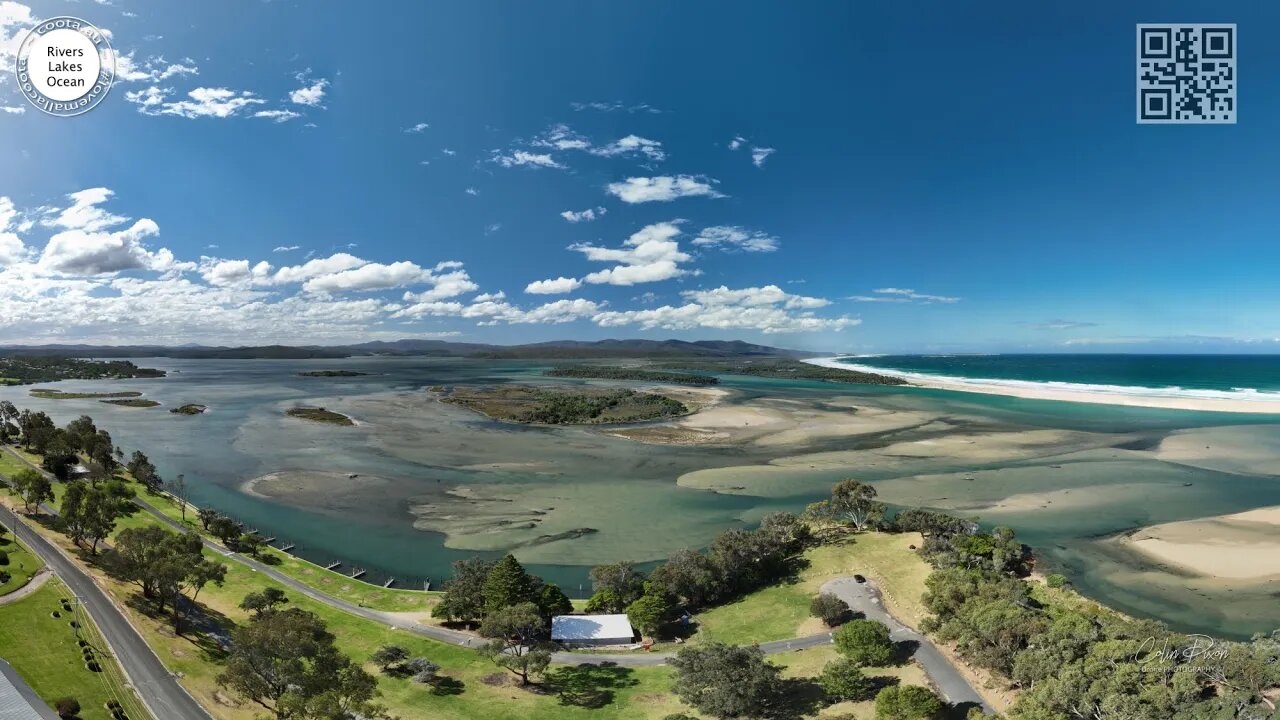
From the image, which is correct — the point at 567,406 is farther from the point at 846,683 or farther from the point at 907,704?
the point at 907,704

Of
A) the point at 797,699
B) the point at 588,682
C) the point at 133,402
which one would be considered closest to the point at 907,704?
the point at 797,699

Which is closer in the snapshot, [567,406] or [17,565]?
[17,565]

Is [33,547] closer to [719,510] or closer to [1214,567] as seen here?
[719,510]

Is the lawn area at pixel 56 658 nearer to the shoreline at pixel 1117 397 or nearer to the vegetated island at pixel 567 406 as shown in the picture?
the vegetated island at pixel 567 406

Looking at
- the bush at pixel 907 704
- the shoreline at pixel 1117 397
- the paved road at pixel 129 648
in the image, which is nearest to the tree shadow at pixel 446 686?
the paved road at pixel 129 648

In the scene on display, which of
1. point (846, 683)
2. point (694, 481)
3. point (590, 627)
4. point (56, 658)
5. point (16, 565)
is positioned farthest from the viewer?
point (694, 481)

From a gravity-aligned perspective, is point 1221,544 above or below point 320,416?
below
